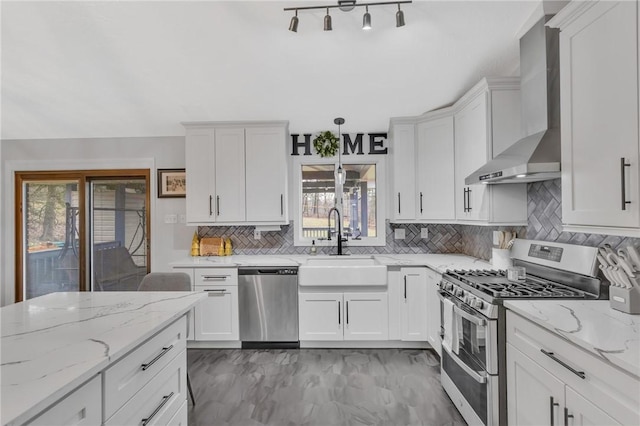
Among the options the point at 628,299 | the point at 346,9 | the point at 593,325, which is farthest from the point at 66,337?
the point at 628,299

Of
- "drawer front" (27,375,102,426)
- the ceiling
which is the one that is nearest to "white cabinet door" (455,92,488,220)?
the ceiling

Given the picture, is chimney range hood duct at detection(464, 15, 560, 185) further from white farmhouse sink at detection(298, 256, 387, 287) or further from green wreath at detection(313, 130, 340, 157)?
green wreath at detection(313, 130, 340, 157)

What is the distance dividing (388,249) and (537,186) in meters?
1.77

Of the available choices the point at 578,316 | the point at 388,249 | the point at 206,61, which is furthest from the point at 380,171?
the point at 578,316

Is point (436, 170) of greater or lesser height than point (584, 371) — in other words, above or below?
above

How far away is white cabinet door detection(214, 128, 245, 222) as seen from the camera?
3514 mm

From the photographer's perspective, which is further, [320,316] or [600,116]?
[320,316]

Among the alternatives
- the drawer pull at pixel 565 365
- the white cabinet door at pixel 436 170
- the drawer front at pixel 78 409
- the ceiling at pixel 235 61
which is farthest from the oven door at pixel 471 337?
the ceiling at pixel 235 61

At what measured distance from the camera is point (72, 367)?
897 mm

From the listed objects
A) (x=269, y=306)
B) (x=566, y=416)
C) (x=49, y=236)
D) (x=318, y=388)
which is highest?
(x=49, y=236)

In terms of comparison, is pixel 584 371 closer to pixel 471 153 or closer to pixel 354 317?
pixel 471 153

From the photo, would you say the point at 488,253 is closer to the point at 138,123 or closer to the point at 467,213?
the point at 467,213

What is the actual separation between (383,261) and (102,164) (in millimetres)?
3632

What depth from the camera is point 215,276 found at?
3223 millimetres
